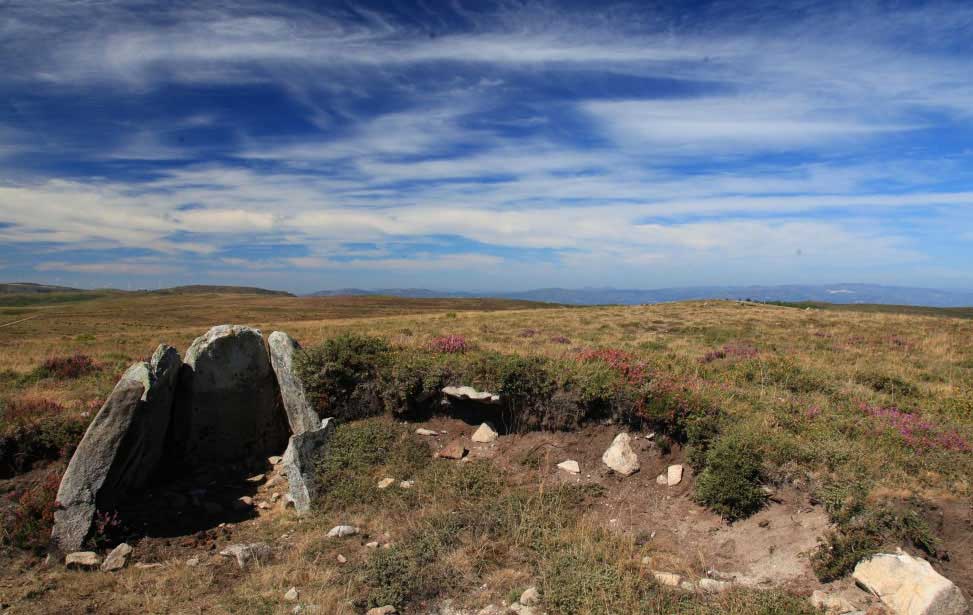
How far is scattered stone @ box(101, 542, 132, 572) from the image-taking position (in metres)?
8.29

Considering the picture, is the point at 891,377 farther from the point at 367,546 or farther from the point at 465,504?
the point at 367,546

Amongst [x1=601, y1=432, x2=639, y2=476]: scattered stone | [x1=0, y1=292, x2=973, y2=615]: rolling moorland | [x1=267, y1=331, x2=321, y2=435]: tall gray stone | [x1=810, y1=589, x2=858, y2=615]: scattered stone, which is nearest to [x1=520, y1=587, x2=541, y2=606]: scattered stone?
[x1=0, y1=292, x2=973, y2=615]: rolling moorland

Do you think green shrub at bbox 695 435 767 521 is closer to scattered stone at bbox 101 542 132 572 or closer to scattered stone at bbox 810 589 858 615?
scattered stone at bbox 810 589 858 615

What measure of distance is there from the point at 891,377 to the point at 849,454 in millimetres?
7729

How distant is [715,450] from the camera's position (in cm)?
883

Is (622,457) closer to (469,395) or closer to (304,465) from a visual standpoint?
(469,395)

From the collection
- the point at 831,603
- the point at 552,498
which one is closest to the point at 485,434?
the point at 552,498

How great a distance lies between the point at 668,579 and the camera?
6777 millimetres

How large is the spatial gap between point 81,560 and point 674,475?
10.2m

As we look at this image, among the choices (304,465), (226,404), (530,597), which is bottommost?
(530,597)

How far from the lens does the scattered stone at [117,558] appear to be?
8.29 metres

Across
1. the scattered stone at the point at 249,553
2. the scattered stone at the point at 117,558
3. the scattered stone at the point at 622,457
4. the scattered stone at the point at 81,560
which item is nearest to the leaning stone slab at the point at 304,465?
the scattered stone at the point at 249,553

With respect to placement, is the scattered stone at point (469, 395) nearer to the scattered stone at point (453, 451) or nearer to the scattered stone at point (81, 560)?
the scattered stone at point (453, 451)

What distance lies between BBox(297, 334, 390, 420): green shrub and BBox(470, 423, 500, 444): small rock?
266cm
